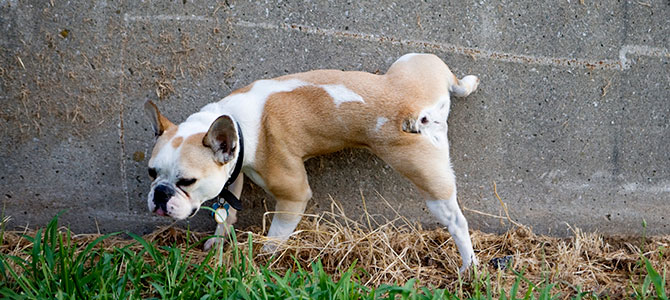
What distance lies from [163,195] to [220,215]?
42 cm

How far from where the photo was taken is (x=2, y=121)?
150 inches

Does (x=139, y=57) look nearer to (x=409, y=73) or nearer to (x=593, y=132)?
(x=409, y=73)

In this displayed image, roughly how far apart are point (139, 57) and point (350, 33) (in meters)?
1.42

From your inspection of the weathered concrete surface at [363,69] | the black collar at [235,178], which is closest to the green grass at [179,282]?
the black collar at [235,178]

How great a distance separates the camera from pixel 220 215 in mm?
3377

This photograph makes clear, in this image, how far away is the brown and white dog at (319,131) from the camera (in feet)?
10.5

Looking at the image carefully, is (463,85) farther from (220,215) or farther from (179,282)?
(179,282)

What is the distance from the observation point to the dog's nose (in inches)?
121

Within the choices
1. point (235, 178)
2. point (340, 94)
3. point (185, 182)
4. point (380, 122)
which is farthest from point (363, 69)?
point (185, 182)

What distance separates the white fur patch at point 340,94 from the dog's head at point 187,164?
2.09ft

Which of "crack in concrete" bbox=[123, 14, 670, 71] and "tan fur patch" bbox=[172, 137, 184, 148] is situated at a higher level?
"crack in concrete" bbox=[123, 14, 670, 71]

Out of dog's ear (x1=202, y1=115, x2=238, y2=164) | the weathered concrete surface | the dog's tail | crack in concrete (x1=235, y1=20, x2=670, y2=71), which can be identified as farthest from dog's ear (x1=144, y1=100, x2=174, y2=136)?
the dog's tail

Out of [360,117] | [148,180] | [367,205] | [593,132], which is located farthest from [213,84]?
[593,132]

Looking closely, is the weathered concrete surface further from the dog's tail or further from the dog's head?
Answer: the dog's head
